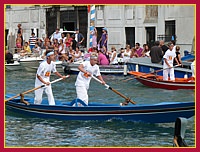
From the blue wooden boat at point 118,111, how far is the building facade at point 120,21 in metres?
13.1

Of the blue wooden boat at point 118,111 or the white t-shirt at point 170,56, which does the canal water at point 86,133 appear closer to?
the blue wooden boat at point 118,111

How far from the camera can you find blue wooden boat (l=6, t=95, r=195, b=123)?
10906 mm

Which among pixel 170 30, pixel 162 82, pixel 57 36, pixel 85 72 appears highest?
pixel 170 30

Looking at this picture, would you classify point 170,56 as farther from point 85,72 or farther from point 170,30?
point 170,30

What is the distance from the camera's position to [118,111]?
37.4 feet

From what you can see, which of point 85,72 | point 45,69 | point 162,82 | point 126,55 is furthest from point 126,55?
point 85,72

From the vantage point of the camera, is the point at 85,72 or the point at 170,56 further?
the point at 170,56

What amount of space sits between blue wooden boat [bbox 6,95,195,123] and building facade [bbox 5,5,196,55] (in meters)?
13.1

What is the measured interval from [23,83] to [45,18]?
14.5 metres

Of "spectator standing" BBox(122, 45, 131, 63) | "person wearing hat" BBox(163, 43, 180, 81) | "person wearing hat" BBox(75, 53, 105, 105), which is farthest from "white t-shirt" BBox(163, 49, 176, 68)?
"spectator standing" BBox(122, 45, 131, 63)

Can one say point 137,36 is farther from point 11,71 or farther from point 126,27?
point 11,71

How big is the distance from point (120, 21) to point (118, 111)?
61.8 feet

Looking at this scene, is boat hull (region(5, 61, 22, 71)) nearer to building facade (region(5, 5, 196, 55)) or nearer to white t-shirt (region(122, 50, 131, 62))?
white t-shirt (region(122, 50, 131, 62))

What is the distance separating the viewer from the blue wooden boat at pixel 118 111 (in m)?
10.9
